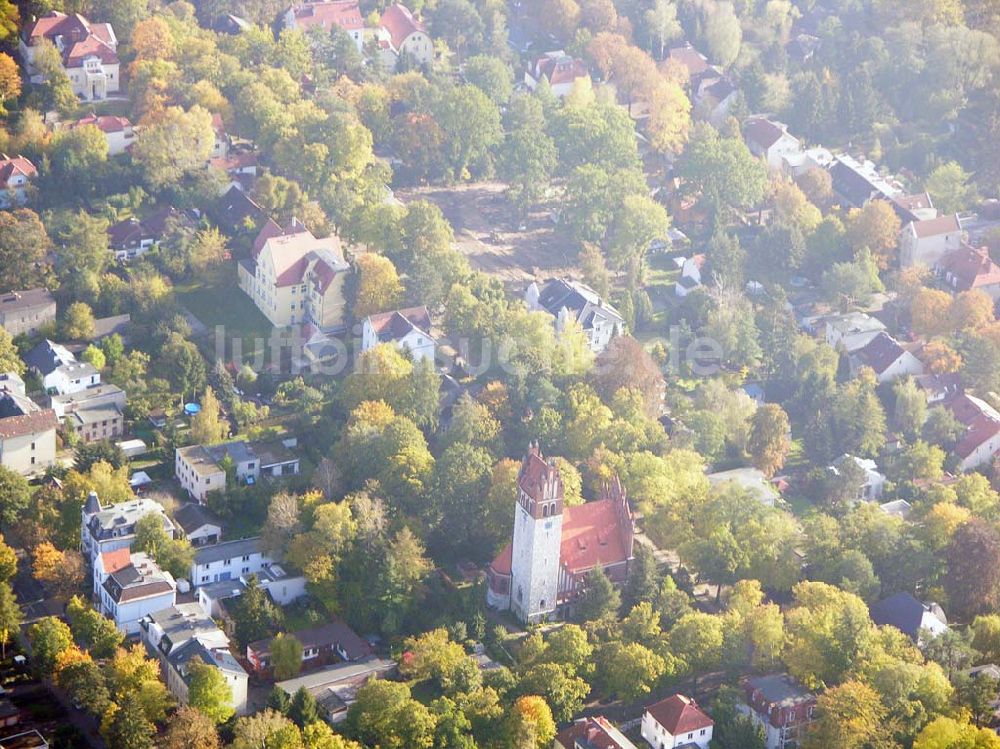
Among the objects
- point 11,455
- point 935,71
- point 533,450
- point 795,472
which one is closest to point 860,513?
point 795,472

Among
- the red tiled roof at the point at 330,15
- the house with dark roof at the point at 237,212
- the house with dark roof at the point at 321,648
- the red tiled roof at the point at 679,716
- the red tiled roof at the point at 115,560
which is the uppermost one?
the red tiled roof at the point at 330,15

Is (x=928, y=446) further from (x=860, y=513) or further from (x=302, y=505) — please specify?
(x=302, y=505)

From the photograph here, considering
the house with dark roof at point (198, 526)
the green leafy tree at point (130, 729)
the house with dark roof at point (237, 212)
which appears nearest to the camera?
the green leafy tree at point (130, 729)

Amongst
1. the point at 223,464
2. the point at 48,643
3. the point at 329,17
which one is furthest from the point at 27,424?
the point at 329,17

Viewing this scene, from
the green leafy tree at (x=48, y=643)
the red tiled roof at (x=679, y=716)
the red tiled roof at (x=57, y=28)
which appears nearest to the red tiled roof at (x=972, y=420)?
the red tiled roof at (x=679, y=716)

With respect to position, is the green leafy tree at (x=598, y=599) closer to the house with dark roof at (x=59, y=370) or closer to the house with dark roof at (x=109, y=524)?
the house with dark roof at (x=109, y=524)

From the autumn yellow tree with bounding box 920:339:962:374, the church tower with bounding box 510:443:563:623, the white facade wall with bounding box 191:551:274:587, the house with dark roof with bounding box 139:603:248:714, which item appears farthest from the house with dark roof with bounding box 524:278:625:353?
the house with dark roof with bounding box 139:603:248:714
